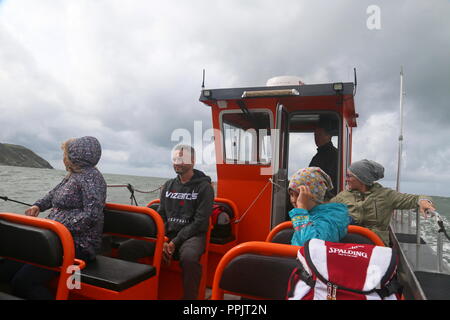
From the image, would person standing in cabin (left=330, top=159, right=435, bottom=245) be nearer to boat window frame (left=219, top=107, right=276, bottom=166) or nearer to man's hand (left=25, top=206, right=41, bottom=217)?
boat window frame (left=219, top=107, right=276, bottom=166)

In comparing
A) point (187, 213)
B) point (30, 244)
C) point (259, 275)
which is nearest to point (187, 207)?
point (187, 213)

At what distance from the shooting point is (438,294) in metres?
2.90

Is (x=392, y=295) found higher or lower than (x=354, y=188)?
lower

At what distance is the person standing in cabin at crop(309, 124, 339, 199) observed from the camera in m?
4.59

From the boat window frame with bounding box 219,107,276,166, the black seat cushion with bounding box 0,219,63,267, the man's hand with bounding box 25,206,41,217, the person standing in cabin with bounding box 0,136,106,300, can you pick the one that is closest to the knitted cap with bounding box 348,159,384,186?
the boat window frame with bounding box 219,107,276,166

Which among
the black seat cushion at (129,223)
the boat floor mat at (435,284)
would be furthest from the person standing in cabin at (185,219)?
the boat floor mat at (435,284)

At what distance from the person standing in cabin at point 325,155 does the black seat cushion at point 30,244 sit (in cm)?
372

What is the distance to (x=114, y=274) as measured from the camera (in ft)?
7.43

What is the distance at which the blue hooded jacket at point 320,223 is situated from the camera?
1.75 meters

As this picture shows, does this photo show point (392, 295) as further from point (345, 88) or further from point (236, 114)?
point (236, 114)

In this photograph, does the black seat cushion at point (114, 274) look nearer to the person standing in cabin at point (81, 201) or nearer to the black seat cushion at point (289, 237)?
the person standing in cabin at point (81, 201)
